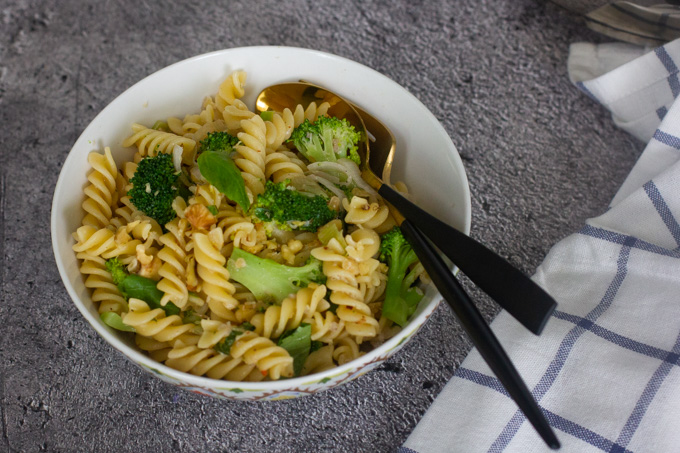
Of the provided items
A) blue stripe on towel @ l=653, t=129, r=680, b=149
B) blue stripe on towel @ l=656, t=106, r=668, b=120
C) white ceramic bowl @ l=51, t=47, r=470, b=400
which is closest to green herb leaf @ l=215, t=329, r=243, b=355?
white ceramic bowl @ l=51, t=47, r=470, b=400

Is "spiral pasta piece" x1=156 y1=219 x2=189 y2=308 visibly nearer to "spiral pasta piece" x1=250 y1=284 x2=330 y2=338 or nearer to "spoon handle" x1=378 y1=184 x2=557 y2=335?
"spiral pasta piece" x1=250 y1=284 x2=330 y2=338

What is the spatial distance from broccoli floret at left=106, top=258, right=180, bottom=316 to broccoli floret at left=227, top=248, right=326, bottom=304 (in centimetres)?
23

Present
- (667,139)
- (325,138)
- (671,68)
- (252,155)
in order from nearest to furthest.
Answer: (252,155), (325,138), (667,139), (671,68)

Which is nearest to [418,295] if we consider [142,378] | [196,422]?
[196,422]

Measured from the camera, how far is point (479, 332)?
5.21 ft

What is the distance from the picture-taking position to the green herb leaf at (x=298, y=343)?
5.65ft

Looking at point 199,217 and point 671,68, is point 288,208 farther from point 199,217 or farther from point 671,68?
point 671,68

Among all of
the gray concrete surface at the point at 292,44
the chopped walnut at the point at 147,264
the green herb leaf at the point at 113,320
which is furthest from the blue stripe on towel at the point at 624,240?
the green herb leaf at the point at 113,320

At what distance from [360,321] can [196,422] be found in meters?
0.68

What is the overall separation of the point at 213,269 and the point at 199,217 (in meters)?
0.17

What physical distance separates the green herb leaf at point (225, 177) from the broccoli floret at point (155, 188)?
0.15 m

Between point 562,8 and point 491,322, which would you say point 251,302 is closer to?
point 491,322

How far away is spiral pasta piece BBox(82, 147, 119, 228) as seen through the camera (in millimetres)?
1961

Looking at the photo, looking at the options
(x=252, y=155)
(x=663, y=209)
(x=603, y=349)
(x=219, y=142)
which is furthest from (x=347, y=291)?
(x=663, y=209)
